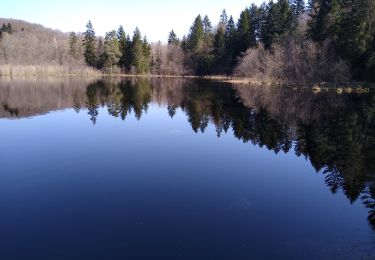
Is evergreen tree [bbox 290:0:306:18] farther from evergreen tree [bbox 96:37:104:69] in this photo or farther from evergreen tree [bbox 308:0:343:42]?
evergreen tree [bbox 96:37:104:69]

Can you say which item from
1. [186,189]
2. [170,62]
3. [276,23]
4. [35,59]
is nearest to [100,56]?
[35,59]

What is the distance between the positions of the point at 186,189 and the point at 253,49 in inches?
2557

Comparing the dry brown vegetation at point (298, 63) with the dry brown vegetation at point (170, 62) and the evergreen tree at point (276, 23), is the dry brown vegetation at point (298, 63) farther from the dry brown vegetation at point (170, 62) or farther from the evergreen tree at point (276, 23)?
the dry brown vegetation at point (170, 62)

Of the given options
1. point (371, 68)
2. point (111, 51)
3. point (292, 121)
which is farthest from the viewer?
point (111, 51)

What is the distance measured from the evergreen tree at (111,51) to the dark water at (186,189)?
237 ft

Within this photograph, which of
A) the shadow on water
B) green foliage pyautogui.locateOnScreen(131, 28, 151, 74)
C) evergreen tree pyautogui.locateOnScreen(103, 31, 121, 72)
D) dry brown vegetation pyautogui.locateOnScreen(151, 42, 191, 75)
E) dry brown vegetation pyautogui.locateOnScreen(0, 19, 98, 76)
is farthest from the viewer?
dry brown vegetation pyautogui.locateOnScreen(151, 42, 191, 75)

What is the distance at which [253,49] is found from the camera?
238 feet

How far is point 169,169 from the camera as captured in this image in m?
13.9

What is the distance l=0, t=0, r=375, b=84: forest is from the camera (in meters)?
51.2

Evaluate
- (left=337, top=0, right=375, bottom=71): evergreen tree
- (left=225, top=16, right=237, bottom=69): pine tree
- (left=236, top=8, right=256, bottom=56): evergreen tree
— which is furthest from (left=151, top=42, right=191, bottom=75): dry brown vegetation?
(left=337, top=0, right=375, bottom=71): evergreen tree

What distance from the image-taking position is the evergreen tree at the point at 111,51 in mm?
93744

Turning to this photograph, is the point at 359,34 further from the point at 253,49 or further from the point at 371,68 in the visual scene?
the point at 253,49

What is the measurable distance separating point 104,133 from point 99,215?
11.4m

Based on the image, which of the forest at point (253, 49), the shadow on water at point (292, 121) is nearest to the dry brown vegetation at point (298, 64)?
the forest at point (253, 49)
